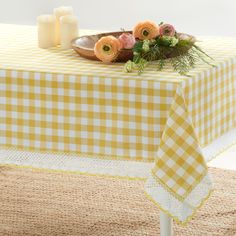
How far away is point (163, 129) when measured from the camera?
9.14 ft

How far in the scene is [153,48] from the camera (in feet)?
9.98

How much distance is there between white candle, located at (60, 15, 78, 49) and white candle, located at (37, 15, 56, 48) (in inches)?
1.6

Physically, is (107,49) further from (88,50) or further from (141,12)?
(141,12)

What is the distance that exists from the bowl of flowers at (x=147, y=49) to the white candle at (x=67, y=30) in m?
0.19

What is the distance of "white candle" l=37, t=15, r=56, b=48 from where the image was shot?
3371 mm

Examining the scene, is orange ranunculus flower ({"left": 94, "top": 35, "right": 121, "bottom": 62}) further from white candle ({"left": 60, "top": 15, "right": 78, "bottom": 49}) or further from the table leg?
the table leg

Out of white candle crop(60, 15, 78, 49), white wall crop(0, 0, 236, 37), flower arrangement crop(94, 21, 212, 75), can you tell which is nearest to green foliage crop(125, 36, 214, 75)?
flower arrangement crop(94, 21, 212, 75)

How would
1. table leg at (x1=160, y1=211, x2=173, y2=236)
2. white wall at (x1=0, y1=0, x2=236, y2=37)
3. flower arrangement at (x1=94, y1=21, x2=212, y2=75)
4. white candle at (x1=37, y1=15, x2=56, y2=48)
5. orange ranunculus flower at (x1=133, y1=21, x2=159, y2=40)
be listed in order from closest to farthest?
table leg at (x1=160, y1=211, x2=173, y2=236)
flower arrangement at (x1=94, y1=21, x2=212, y2=75)
orange ranunculus flower at (x1=133, y1=21, x2=159, y2=40)
white candle at (x1=37, y1=15, x2=56, y2=48)
white wall at (x1=0, y1=0, x2=236, y2=37)

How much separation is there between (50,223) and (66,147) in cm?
66

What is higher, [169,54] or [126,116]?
[169,54]

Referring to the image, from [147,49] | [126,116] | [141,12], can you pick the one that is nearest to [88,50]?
[147,49]

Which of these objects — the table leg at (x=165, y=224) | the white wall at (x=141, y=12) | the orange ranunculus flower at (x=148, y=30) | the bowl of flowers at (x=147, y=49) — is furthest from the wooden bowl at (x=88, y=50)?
the white wall at (x=141, y=12)

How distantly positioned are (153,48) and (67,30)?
0.52 meters

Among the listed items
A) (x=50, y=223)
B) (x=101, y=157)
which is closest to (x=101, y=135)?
(x=101, y=157)
